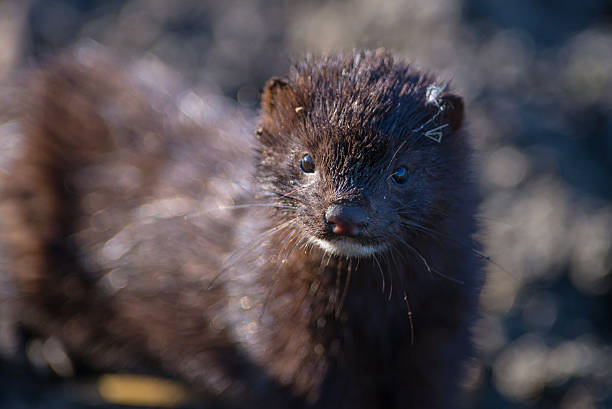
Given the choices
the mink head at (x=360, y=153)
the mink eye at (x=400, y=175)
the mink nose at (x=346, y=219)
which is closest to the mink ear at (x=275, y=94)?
the mink head at (x=360, y=153)

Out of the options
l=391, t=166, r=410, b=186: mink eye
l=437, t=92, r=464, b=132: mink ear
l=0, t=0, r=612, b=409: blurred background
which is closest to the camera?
l=391, t=166, r=410, b=186: mink eye

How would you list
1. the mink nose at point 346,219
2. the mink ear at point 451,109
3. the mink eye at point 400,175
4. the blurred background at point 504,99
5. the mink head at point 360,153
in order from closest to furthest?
the mink nose at point 346,219
the mink head at point 360,153
the mink eye at point 400,175
the mink ear at point 451,109
the blurred background at point 504,99

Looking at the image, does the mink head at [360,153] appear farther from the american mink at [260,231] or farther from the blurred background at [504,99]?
the blurred background at [504,99]

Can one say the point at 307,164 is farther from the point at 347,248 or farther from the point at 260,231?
the point at 260,231

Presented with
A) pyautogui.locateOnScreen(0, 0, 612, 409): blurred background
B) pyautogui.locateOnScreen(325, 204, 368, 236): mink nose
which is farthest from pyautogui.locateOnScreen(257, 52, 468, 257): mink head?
pyautogui.locateOnScreen(0, 0, 612, 409): blurred background

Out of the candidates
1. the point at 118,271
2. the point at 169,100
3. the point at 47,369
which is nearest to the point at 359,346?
the point at 118,271

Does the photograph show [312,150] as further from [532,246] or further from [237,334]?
[532,246]

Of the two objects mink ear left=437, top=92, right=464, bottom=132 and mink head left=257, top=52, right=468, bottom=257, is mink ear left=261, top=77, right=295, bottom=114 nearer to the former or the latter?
mink head left=257, top=52, right=468, bottom=257
